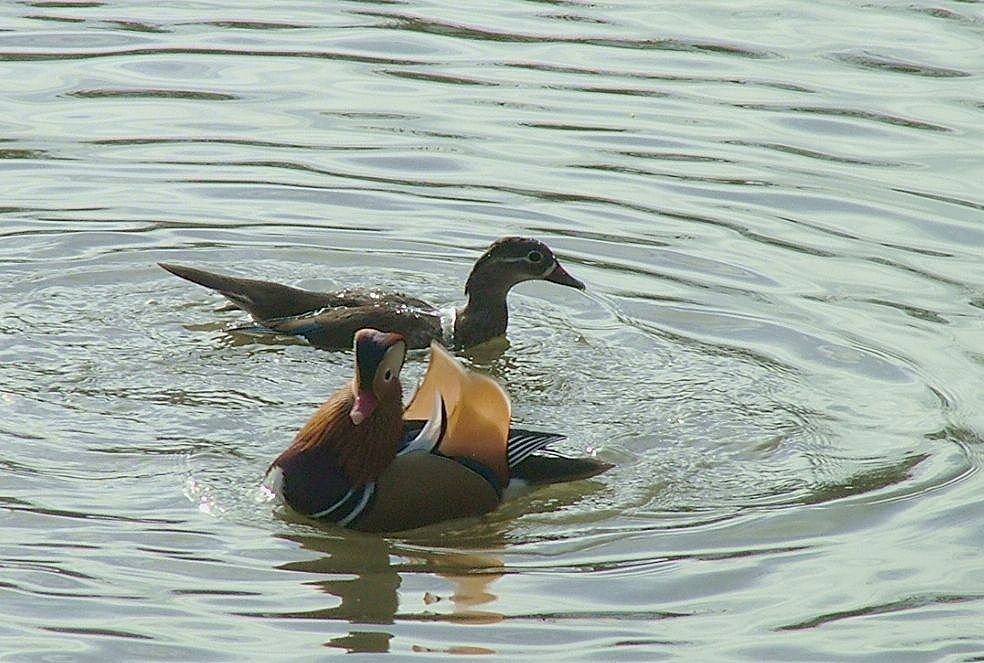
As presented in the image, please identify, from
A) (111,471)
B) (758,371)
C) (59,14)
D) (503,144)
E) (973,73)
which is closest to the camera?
(111,471)

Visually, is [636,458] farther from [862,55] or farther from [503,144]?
[862,55]

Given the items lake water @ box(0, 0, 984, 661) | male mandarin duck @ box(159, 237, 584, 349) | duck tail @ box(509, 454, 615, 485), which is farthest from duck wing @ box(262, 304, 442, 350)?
duck tail @ box(509, 454, 615, 485)

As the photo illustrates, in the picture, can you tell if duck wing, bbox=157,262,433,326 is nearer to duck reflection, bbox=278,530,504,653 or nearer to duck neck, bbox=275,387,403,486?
duck neck, bbox=275,387,403,486

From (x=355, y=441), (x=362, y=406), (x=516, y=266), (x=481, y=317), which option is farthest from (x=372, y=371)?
(x=516, y=266)

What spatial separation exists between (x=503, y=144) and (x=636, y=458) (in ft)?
17.4

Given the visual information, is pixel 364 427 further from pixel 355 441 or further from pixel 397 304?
pixel 397 304

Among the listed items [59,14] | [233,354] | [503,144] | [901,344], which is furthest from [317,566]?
[59,14]

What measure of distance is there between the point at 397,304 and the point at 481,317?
1.62ft

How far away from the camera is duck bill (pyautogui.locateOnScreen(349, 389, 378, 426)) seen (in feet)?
27.5

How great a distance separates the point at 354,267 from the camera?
11922mm

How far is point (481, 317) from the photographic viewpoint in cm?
1109

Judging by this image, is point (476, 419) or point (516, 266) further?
point (516, 266)

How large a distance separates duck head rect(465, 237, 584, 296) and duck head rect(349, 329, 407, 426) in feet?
9.00

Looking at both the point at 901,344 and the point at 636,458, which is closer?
the point at 636,458
